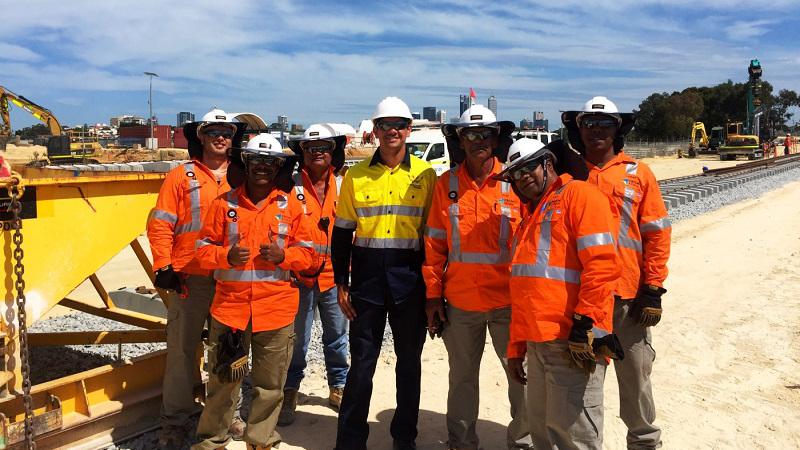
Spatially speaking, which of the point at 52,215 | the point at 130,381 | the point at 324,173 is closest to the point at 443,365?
the point at 324,173

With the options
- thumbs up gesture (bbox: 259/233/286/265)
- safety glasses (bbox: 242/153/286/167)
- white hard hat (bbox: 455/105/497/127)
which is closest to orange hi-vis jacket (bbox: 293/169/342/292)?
thumbs up gesture (bbox: 259/233/286/265)

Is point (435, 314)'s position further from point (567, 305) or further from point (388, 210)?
point (567, 305)

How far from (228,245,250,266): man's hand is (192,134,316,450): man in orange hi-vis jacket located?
1 centimetres

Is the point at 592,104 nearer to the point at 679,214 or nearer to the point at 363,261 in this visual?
the point at 363,261

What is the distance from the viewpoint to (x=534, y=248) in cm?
308

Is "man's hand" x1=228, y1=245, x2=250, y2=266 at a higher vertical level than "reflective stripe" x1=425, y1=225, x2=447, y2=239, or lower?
lower

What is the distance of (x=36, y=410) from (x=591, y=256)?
141 inches

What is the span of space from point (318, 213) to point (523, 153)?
5.95ft

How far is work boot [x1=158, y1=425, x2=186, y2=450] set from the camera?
4.25 metres

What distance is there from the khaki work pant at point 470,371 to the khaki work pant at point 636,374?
0.62 m

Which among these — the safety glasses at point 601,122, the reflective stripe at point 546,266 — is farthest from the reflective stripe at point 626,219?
the reflective stripe at point 546,266

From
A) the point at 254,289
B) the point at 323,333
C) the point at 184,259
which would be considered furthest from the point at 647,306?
the point at 184,259

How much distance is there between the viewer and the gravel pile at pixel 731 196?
15.9 m

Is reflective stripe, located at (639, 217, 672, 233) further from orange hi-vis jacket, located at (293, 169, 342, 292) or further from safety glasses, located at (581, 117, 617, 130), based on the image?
orange hi-vis jacket, located at (293, 169, 342, 292)
